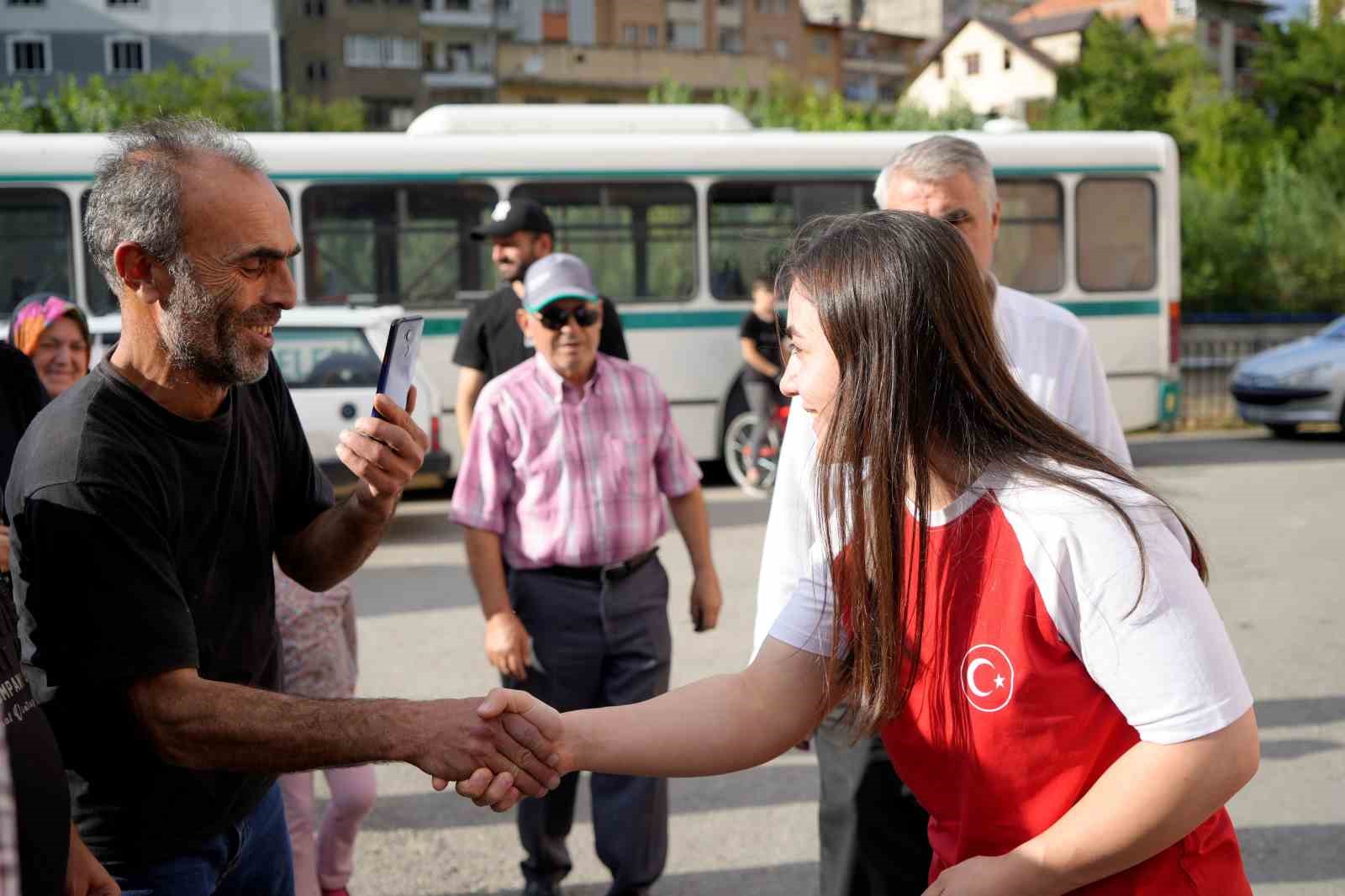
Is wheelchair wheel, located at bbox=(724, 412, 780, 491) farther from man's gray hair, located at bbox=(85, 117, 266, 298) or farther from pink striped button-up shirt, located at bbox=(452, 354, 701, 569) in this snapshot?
man's gray hair, located at bbox=(85, 117, 266, 298)

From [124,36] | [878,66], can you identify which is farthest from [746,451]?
[878,66]

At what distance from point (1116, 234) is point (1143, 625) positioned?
44.2 feet

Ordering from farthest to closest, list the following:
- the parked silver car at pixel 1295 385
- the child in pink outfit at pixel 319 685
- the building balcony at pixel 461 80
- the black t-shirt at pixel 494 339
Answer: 1. the building balcony at pixel 461 80
2. the parked silver car at pixel 1295 385
3. the black t-shirt at pixel 494 339
4. the child in pink outfit at pixel 319 685

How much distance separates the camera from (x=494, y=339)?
6191 mm

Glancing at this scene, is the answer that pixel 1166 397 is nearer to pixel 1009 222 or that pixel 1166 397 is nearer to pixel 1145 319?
pixel 1145 319

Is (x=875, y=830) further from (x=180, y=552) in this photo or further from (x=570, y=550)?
(x=180, y=552)

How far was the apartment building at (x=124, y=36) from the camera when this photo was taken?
61.8 m

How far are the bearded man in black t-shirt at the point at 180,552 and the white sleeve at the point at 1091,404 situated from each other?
5.69 ft

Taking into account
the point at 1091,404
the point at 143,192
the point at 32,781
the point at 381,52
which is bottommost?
the point at 32,781

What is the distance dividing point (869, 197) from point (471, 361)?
830cm

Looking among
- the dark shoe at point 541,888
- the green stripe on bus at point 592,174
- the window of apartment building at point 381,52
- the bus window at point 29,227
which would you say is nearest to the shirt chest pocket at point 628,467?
the dark shoe at point 541,888

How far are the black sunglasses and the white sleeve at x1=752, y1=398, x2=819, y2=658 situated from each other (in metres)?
1.46

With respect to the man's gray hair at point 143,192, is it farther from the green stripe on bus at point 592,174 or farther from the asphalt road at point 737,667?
the green stripe on bus at point 592,174

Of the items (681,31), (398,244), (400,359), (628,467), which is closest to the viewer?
(400,359)
